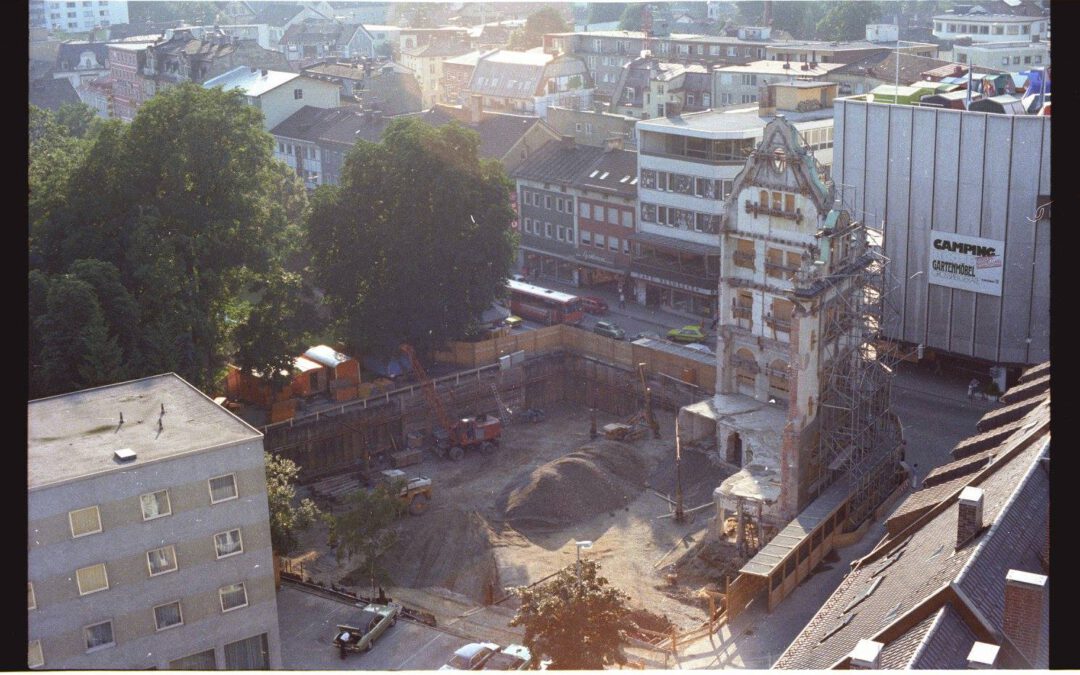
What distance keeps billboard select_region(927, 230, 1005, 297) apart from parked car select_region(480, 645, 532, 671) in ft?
53.5

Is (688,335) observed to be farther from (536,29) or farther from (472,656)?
(536,29)

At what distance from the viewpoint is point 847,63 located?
171 feet

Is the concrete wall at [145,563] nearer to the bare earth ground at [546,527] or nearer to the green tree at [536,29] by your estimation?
the bare earth ground at [546,527]

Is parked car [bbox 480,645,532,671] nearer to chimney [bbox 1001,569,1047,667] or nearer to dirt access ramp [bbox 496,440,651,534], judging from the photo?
dirt access ramp [bbox 496,440,651,534]

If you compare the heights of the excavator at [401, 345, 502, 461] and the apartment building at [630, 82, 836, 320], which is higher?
the apartment building at [630, 82, 836, 320]

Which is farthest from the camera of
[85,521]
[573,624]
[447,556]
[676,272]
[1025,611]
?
[676,272]

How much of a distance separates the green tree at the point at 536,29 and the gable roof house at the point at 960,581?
2353 inches

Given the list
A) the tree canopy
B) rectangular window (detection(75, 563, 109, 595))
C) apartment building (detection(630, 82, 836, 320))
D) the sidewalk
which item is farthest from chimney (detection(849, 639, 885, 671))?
apartment building (detection(630, 82, 836, 320))

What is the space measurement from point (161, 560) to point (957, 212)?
2091 cm

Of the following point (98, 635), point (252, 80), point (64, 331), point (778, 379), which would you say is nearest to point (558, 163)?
point (778, 379)

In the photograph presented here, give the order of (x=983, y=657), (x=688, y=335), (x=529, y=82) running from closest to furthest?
(x=983, y=657), (x=688, y=335), (x=529, y=82)

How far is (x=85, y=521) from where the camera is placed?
715 inches

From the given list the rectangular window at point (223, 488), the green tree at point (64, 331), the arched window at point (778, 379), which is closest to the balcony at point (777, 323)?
the arched window at point (778, 379)

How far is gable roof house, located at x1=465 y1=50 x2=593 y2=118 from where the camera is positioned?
56.9 metres
